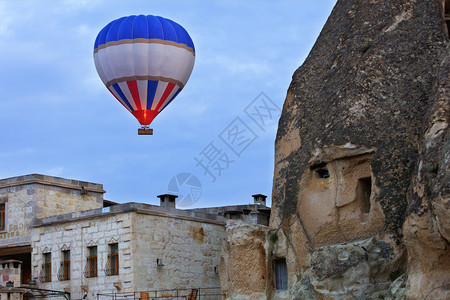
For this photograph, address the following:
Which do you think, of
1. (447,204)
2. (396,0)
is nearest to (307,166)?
(396,0)

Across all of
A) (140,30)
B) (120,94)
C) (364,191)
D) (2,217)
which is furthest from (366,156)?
(2,217)

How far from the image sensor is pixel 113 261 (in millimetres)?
30047

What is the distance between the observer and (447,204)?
48.8ft

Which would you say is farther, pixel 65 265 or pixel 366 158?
pixel 65 265

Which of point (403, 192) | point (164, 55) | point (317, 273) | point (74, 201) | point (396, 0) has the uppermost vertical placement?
point (164, 55)

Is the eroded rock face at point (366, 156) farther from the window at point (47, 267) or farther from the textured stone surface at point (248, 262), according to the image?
the window at point (47, 267)

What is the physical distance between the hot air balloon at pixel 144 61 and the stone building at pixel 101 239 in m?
3.72

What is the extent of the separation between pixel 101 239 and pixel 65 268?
2243 millimetres

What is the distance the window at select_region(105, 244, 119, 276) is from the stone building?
0.11ft

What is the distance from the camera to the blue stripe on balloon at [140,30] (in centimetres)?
3136

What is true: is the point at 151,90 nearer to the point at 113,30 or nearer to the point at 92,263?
the point at 113,30

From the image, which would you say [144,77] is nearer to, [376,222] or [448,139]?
[376,222]

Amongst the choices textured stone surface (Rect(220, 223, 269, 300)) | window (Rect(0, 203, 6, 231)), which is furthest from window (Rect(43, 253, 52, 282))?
textured stone surface (Rect(220, 223, 269, 300))

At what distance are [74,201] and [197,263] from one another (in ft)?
19.8
